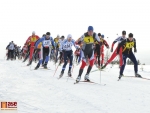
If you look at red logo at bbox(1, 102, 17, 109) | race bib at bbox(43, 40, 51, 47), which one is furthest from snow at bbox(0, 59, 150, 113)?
race bib at bbox(43, 40, 51, 47)

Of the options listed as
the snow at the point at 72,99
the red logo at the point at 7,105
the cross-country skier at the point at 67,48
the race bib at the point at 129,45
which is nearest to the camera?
the red logo at the point at 7,105

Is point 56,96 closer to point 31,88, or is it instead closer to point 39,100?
point 39,100

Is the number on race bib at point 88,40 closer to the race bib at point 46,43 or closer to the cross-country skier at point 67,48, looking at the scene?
the cross-country skier at point 67,48

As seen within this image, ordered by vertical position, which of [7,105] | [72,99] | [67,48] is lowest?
[72,99]

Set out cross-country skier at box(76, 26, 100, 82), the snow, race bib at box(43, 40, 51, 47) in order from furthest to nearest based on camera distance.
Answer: race bib at box(43, 40, 51, 47)
cross-country skier at box(76, 26, 100, 82)
the snow

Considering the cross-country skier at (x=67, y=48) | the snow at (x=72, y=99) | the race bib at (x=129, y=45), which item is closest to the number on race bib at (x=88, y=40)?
the snow at (x=72, y=99)

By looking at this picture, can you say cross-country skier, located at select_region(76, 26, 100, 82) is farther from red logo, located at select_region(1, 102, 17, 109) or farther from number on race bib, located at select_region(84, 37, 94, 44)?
red logo, located at select_region(1, 102, 17, 109)

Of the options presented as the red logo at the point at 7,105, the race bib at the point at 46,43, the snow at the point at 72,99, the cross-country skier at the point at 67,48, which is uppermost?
the race bib at the point at 46,43

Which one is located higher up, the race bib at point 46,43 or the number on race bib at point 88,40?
the race bib at point 46,43

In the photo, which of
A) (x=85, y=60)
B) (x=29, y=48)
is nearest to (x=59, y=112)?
(x=85, y=60)

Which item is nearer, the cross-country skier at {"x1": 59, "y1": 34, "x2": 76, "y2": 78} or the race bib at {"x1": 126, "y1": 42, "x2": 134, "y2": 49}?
the race bib at {"x1": 126, "y1": 42, "x2": 134, "y2": 49}

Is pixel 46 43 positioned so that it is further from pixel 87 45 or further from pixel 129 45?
pixel 87 45

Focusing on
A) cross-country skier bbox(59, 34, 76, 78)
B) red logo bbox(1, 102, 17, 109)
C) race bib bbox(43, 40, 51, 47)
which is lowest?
red logo bbox(1, 102, 17, 109)

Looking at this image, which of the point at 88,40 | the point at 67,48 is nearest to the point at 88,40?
the point at 88,40
